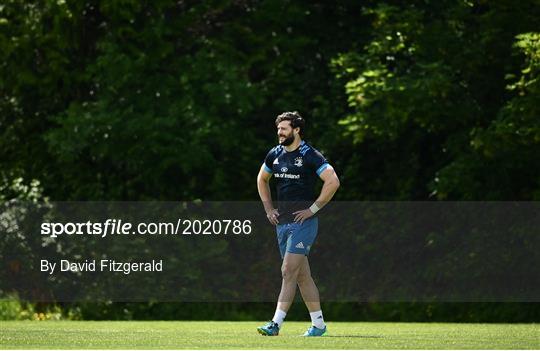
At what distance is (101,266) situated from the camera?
2234 cm

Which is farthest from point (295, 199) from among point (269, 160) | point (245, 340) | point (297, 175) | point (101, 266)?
point (101, 266)

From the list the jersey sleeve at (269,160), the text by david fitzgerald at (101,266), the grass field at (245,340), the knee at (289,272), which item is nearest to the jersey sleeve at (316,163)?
the jersey sleeve at (269,160)

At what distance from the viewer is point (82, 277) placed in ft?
72.4

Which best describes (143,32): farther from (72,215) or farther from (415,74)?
(415,74)

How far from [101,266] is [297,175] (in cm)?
1070

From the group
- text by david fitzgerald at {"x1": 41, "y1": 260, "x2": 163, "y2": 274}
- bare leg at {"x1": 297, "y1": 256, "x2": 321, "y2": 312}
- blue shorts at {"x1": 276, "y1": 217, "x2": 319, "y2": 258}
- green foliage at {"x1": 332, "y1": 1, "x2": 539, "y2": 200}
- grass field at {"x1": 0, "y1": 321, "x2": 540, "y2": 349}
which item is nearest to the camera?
grass field at {"x1": 0, "y1": 321, "x2": 540, "y2": 349}

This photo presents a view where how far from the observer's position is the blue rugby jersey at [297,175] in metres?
12.2

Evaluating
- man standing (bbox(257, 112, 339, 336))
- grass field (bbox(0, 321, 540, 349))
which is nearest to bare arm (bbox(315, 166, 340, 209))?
man standing (bbox(257, 112, 339, 336))

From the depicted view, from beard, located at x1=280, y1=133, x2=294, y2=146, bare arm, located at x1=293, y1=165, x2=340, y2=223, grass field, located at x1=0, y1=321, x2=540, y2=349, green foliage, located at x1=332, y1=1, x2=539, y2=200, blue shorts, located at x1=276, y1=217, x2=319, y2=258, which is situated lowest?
green foliage, located at x1=332, y1=1, x2=539, y2=200

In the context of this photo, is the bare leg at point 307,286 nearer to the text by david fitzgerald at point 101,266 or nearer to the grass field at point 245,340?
the grass field at point 245,340

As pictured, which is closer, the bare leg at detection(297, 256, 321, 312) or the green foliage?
the bare leg at detection(297, 256, 321, 312)

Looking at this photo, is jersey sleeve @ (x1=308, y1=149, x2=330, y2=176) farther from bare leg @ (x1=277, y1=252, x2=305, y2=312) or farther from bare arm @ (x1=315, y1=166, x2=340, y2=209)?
bare leg @ (x1=277, y1=252, x2=305, y2=312)

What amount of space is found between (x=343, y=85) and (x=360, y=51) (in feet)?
2.51

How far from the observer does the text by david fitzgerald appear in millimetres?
22109
